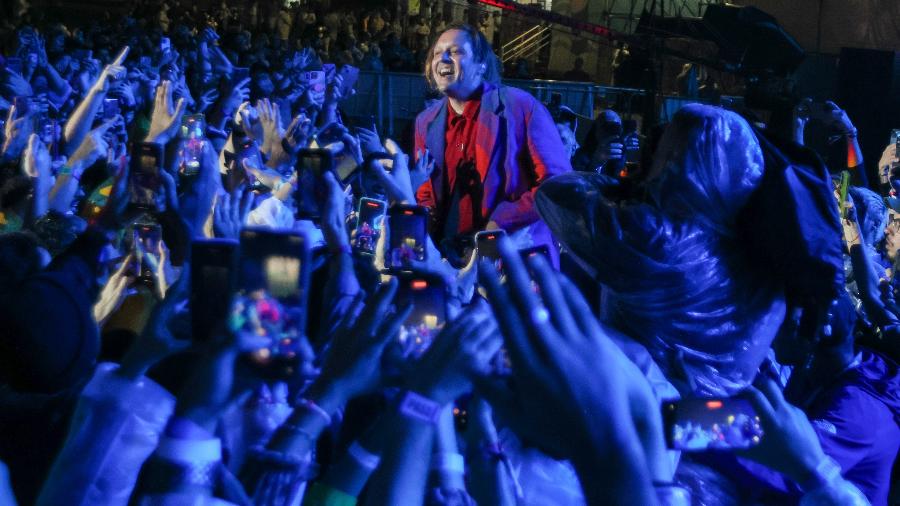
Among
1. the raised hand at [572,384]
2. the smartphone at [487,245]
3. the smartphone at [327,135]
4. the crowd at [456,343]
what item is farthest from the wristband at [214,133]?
the raised hand at [572,384]

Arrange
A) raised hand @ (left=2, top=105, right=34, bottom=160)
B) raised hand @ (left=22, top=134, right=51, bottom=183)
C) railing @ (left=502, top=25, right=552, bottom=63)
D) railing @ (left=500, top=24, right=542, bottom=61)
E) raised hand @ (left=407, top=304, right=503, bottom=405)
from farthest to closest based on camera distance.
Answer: railing @ (left=502, top=25, right=552, bottom=63)
railing @ (left=500, top=24, right=542, bottom=61)
raised hand @ (left=2, top=105, right=34, bottom=160)
raised hand @ (left=22, top=134, right=51, bottom=183)
raised hand @ (left=407, top=304, right=503, bottom=405)

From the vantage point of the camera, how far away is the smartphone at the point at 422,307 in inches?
62.8

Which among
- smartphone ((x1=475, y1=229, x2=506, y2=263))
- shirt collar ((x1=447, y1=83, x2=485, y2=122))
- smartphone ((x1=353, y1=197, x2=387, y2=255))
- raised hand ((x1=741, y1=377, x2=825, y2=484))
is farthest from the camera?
shirt collar ((x1=447, y1=83, x2=485, y2=122))

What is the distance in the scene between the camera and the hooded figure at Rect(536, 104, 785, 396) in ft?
6.35

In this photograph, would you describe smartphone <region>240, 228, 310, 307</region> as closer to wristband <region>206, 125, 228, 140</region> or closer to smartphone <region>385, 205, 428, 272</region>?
smartphone <region>385, 205, 428, 272</region>

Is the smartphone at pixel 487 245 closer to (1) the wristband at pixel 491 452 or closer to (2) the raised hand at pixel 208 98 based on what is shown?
(1) the wristband at pixel 491 452

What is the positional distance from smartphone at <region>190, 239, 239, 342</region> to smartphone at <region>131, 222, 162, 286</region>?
51.1 inches

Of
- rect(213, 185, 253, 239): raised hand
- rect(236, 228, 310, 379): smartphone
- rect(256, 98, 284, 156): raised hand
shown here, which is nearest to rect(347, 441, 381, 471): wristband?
rect(236, 228, 310, 379): smartphone

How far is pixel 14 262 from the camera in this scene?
2289 millimetres

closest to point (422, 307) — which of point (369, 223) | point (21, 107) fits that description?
point (369, 223)

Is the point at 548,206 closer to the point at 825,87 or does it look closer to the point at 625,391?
the point at 625,391

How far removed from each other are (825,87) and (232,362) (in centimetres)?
1356

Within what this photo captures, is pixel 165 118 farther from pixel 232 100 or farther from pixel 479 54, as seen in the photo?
pixel 232 100

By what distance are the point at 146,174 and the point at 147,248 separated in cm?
33
